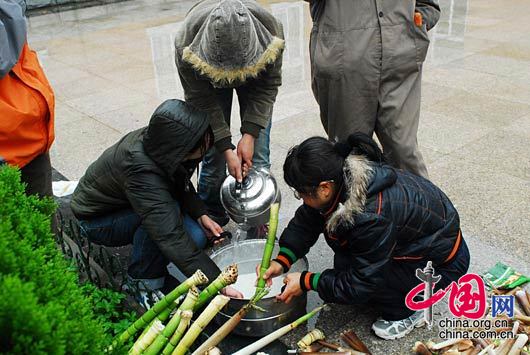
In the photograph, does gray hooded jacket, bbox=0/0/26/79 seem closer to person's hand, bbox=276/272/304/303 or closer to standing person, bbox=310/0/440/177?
standing person, bbox=310/0/440/177

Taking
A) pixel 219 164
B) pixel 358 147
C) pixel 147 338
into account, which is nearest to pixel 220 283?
pixel 147 338

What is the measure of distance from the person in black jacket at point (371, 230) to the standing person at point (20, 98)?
1269mm

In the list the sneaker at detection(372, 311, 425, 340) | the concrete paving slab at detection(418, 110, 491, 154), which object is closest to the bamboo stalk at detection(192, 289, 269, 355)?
Result: the sneaker at detection(372, 311, 425, 340)

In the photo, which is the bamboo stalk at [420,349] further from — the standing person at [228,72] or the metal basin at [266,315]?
the standing person at [228,72]

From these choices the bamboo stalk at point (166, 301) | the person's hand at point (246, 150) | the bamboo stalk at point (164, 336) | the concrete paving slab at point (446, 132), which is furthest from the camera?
the concrete paving slab at point (446, 132)

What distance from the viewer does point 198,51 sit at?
116 inches

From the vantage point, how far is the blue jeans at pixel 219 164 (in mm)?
3539

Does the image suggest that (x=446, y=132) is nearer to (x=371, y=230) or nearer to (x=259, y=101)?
(x=259, y=101)

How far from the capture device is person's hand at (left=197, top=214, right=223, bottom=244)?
313 centimetres

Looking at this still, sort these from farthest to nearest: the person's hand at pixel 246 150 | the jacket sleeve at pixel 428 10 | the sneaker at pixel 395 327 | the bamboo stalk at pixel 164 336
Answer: the person's hand at pixel 246 150, the jacket sleeve at pixel 428 10, the sneaker at pixel 395 327, the bamboo stalk at pixel 164 336

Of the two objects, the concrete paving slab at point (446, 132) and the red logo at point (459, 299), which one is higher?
the red logo at point (459, 299)

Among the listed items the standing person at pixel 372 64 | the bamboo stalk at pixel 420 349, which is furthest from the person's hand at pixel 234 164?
the bamboo stalk at pixel 420 349

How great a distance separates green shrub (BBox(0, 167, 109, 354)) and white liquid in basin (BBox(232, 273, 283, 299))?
4.52 feet

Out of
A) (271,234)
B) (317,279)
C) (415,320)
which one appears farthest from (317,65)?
(415,320)
